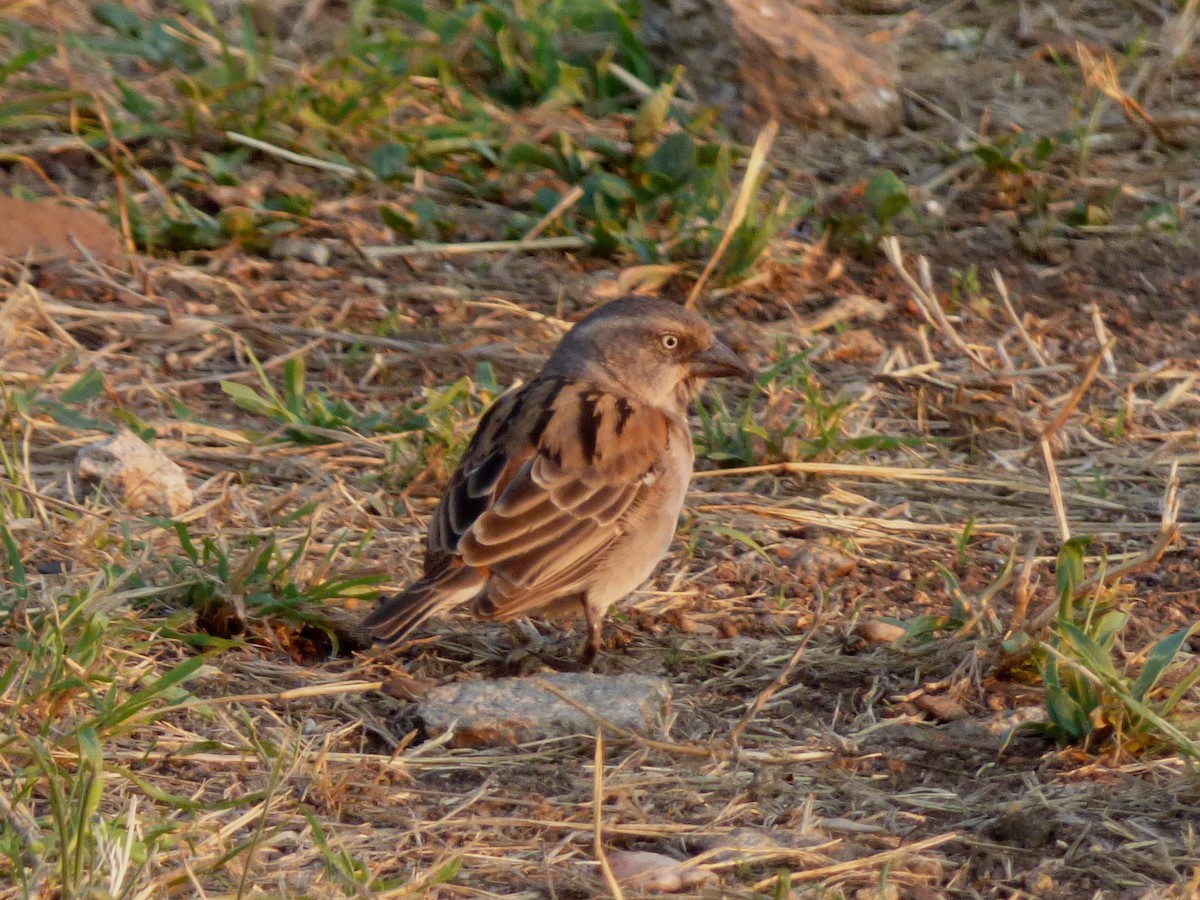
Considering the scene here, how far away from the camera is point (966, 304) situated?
7598 mm

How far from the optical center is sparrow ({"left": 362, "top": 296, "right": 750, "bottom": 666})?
4.85m

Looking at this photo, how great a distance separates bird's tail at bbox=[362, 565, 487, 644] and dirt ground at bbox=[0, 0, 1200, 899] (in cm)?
19

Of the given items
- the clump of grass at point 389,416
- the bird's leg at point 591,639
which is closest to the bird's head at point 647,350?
the clump of grass at point 389,416

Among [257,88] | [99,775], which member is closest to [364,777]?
[99,775]

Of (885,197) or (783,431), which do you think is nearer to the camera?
(783,431)

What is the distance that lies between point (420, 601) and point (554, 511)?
0.56m

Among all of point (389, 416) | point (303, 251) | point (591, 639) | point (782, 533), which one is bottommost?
point (303, 251)

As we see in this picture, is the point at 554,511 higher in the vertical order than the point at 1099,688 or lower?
lower

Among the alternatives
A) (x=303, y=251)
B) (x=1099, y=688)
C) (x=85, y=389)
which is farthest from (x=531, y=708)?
(x=303, y=251)

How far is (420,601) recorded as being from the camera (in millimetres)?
4730

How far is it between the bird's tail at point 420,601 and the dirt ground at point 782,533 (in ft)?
0.62

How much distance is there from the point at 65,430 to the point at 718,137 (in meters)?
3.95

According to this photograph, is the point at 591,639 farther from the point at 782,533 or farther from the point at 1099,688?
the point at 1099,688

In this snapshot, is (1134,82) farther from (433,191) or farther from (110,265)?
(110,265)
